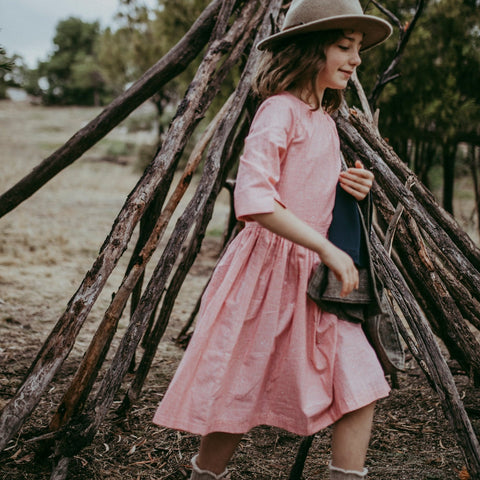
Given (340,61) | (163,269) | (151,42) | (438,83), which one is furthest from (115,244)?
(151,42)

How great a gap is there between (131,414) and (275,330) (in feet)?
4.07

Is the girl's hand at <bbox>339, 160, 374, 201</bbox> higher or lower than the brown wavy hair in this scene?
lower

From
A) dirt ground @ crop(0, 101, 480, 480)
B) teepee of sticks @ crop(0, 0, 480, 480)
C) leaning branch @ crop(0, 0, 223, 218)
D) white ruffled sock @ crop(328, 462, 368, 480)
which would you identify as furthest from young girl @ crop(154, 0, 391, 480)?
leaning branch @ crop(0, 0, 223, 218)

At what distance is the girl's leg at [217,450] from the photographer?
4.74 ft

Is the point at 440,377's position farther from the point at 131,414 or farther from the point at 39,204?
the point at 39,204

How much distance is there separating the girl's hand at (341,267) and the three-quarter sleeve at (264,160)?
17 cm

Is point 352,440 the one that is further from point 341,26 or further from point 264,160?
point 341,26

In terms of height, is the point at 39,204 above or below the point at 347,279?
below

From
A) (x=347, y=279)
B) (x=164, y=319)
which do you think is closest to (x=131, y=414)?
(x=164, y=319)

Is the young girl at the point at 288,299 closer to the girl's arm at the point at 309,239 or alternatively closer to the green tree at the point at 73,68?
the girl's arm at the point at 309,239

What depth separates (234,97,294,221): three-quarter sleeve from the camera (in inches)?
50.4

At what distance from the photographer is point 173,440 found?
7.18ft

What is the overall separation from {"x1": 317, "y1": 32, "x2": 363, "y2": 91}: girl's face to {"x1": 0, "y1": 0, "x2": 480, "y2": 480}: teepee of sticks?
0.58 meters

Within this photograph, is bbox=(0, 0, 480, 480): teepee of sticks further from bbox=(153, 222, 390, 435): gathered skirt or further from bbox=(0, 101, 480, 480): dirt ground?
bbox=(153, 222, 390, 435): gathered skirt
